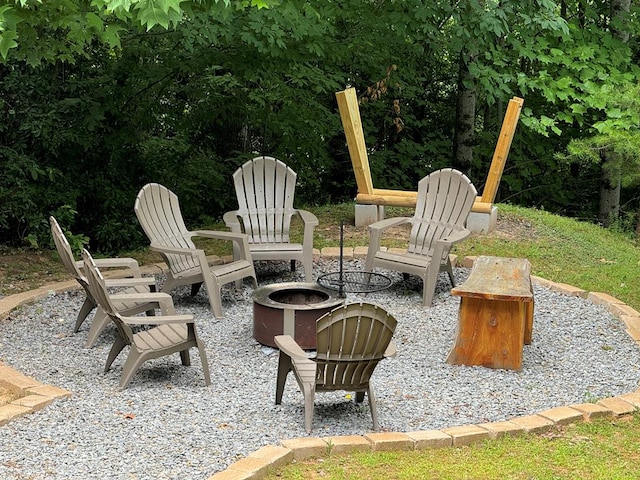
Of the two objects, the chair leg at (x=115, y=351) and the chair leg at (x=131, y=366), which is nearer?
the chair leg at (x=131, y=366)

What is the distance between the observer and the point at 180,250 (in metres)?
5.37

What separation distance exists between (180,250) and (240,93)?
387 cm

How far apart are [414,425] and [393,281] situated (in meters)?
2.74

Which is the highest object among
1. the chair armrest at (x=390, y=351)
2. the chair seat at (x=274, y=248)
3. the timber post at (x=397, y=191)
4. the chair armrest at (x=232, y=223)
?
the timber post at (x=397, y=191)

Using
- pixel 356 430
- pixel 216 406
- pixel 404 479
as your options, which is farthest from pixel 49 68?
pixel 404 479

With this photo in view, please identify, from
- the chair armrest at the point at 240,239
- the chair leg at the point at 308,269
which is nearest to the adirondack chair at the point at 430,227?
the chair leg at the point at 308,269

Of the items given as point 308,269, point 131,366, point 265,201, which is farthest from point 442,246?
point 131,366

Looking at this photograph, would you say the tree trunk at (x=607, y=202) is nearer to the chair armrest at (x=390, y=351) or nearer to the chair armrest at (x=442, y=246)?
the chair armrest at (x=442, y=246)

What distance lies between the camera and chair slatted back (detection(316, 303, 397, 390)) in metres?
3.55

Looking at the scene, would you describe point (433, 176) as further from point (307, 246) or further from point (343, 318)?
point (343, 318)

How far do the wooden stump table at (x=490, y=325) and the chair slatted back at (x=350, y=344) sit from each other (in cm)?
91

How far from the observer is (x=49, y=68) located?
770cm

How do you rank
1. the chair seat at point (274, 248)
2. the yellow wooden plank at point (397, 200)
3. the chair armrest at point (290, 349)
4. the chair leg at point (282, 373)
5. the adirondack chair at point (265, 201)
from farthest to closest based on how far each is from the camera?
the yellow wooden plank at point (397, 200)
the adirondack chair at point (265, 201)
the chair seat at point (274, 248)
the chair leg at point (282, 373)
the chair armrest at point (290, 349)

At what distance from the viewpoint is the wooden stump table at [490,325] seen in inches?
173
